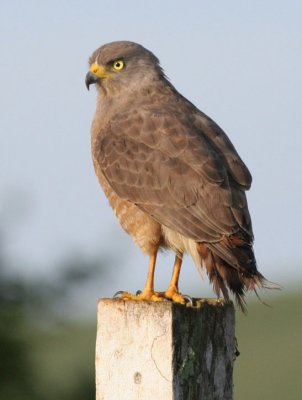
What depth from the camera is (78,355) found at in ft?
37.0

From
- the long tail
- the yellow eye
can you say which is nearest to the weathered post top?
the long tail

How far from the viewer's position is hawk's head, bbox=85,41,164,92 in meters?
9.57

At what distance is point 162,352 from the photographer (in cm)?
584

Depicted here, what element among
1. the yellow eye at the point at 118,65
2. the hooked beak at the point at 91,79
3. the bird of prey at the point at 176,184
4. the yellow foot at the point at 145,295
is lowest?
the yellow foot at the point at 145,295

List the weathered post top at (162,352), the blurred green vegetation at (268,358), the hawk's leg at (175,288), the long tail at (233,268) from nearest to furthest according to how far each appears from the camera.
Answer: the weathered post top at (162,352), the hawk's leg at (175,288), the long tail at (233,268), the blurred green vegetation at (268,358)

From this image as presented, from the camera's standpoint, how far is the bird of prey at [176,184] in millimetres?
7699

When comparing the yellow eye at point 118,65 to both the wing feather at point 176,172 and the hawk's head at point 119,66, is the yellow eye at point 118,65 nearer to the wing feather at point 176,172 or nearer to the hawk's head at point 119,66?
the hawk's head at point 119,66

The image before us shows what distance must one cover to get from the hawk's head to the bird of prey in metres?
0.24

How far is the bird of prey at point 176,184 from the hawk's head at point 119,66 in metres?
0.24

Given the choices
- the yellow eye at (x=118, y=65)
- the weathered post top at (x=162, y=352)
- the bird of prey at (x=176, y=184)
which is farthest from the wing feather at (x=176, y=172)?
the weathered post top at (x=162, y=352)

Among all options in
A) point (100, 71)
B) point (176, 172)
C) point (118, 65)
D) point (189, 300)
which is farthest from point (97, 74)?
point (189, 300)

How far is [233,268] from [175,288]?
1.69 ft

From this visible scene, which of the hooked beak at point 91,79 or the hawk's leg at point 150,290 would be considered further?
the hooked beak at point 91,79

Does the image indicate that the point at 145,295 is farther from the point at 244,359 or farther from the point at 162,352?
the point at 244,359
